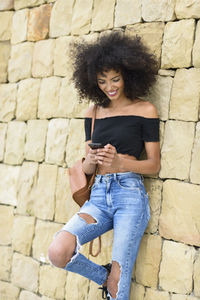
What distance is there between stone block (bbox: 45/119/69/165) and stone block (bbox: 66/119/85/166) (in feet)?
0.22

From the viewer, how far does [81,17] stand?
4234 mm

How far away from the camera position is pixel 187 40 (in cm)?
346

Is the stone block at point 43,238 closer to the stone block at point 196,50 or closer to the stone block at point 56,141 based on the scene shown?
the stone block at point 56,141

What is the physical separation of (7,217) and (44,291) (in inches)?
38.7

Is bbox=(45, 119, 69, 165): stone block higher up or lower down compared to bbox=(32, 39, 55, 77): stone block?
lower down

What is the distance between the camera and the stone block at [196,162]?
3.35 meters

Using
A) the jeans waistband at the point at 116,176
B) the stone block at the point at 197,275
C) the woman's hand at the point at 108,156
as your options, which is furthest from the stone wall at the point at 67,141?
the woman's hand at the point at 108,156

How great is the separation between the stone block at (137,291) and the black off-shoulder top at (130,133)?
1.18m

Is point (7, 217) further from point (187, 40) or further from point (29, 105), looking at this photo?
point (187, 40)

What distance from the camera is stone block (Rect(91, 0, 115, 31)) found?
3.99 m

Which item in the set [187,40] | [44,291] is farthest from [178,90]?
[44,291]

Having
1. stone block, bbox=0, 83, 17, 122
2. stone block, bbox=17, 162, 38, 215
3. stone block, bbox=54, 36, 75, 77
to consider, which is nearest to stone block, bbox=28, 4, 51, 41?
stone block, bbox=54, 36, 75, 77

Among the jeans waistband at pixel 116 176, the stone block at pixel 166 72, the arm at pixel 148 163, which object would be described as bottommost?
the jeans waistband at pixel 116 176

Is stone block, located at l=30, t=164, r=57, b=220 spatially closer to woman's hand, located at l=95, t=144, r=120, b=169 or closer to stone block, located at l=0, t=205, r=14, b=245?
stone block, located at l=0, t=205, r=14, b=245
